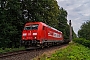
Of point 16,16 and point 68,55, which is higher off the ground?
point 16,16

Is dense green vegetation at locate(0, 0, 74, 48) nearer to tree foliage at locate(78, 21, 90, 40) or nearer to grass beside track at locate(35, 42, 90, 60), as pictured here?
grass beside track at locate(35, 42, 90, 60)

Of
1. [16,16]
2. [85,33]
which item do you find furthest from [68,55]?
[85,33]

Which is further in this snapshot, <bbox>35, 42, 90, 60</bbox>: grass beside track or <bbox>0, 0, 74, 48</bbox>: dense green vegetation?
<bbox>0, 0, 74, 48</bbox>: dense green vegetation

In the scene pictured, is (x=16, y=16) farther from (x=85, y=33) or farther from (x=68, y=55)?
(x=85, y=33)

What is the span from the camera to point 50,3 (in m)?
50.2

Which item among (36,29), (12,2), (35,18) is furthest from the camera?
(35,18)

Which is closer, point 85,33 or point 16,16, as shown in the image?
point 16,16

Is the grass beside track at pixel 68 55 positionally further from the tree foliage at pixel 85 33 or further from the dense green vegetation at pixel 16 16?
the tree foliage at pixel 85 33

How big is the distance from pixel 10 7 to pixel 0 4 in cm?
185

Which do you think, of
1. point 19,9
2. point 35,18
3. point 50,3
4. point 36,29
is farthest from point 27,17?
point 36,29

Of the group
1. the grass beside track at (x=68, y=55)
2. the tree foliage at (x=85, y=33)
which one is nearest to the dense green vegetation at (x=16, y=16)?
the grass beside track at (x=68, y=55)

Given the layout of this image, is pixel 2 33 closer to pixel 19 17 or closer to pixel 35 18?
pixel 19 17

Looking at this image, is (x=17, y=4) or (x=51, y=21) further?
(x=51, y=21)

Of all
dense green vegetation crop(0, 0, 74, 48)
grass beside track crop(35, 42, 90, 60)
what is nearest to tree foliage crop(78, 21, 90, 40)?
dense green vegetation crop(0, 0, 74, 48)
